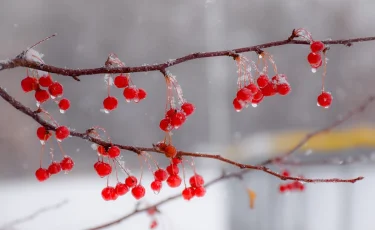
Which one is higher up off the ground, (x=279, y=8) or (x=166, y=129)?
(x=279, y=8)

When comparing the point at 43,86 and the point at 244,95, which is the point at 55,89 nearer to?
the point at 43,86

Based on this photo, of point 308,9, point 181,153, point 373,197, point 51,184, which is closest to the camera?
point 181,153

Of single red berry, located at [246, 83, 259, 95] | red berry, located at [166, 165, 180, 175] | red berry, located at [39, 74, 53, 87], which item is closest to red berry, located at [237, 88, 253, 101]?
single red berry, located at [246, 83, 259, 95]

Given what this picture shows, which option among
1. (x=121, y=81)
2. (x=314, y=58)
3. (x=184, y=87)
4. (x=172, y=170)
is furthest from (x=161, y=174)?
(x=184, y=87)

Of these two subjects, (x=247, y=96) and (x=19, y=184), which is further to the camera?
(x=19, y=184)

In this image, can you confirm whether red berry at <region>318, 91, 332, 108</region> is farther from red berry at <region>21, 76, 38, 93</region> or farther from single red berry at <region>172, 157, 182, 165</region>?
red berry at <region>21, 76, 38, 93</region>

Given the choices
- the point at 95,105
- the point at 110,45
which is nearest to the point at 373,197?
the point at 95,105

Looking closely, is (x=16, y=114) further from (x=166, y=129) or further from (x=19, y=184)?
(x=166, y=129)
